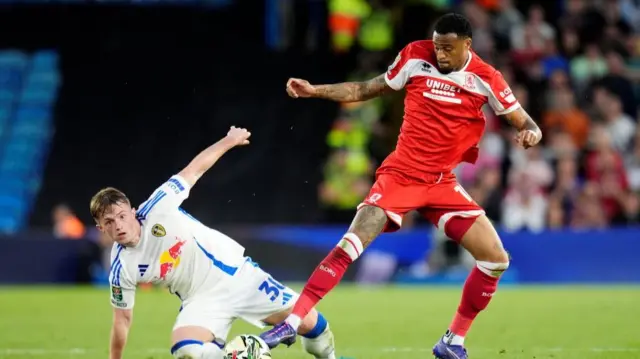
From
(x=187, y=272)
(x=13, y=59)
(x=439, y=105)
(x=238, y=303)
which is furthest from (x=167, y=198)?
(x=13, y=59)

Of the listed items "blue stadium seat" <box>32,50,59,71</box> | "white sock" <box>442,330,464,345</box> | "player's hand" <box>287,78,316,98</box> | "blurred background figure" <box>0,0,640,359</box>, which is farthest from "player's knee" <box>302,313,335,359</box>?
"blue stadium seat" <box>32,50,59,71</box>

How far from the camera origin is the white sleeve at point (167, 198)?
804 cm

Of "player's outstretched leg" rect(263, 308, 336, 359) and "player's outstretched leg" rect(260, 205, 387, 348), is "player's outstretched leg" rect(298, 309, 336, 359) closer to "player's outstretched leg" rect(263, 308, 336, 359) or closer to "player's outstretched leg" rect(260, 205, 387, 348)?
"player's outstretched leg" rect(263, 308, 336, 359)

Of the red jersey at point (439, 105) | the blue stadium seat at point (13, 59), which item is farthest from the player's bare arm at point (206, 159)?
the blue stadium seat at point (13, 59)

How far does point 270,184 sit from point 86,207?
288 cm

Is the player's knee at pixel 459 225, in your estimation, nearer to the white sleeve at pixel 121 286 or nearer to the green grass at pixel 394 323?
the green grass at pixel 394 323

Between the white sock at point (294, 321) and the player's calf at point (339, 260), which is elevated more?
the player's calf at point (339, 260)

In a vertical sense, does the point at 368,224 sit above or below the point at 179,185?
below

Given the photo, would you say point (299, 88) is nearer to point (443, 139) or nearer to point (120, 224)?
point (443, 139)

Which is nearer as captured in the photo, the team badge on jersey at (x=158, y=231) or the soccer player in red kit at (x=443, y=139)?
the team badge on jersey at (x=158, y=231)

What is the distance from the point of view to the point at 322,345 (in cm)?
841

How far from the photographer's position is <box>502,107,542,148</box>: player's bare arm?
27.6 feet

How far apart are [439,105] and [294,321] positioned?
1.96 meters

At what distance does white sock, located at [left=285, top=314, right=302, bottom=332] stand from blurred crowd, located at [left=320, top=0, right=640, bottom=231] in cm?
1004
